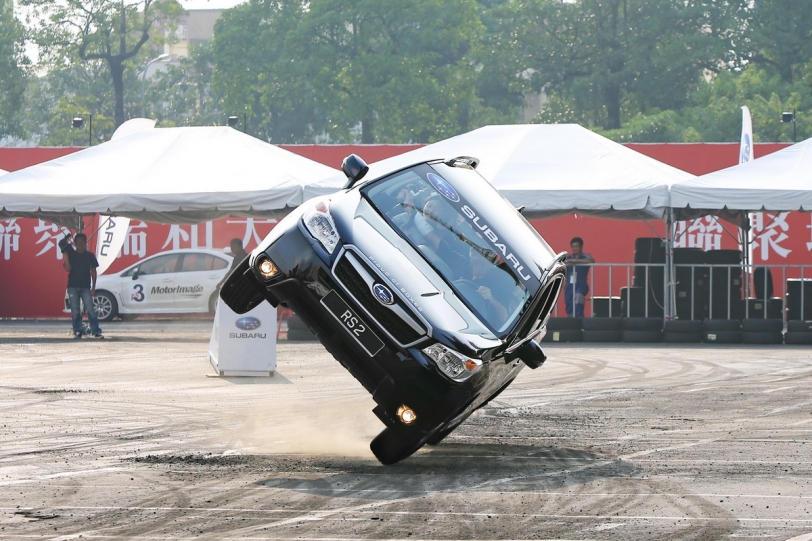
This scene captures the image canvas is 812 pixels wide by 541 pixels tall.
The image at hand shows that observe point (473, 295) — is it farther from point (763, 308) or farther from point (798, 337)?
point (763, 308)

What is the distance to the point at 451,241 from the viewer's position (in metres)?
9.44

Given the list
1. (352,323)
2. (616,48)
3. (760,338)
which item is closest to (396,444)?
(352,323)

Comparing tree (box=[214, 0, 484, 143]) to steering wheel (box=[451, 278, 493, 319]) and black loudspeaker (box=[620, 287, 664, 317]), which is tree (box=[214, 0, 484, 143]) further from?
steering wheel (box=[451, 278, 493, 319])

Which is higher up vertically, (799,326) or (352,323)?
(352,323)

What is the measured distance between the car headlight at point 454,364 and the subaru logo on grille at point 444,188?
5.46ft

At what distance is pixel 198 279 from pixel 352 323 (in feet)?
60.9

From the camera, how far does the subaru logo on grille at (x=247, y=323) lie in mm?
15516

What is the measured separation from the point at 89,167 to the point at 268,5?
156ft

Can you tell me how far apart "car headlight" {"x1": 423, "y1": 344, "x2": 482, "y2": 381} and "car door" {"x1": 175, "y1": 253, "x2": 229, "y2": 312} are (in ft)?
61.7

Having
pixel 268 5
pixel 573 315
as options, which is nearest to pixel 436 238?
pixel 573 315

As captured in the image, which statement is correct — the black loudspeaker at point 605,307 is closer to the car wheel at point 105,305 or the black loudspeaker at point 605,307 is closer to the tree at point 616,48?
the car wheel at point 105,305

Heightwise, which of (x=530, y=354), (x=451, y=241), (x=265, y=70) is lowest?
(x=530, y=354)

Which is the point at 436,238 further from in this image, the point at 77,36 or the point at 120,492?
the point at 77,36

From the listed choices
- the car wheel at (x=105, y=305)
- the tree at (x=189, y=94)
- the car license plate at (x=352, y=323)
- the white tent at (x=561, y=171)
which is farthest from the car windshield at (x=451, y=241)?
the tree at (x=189, y=94)
